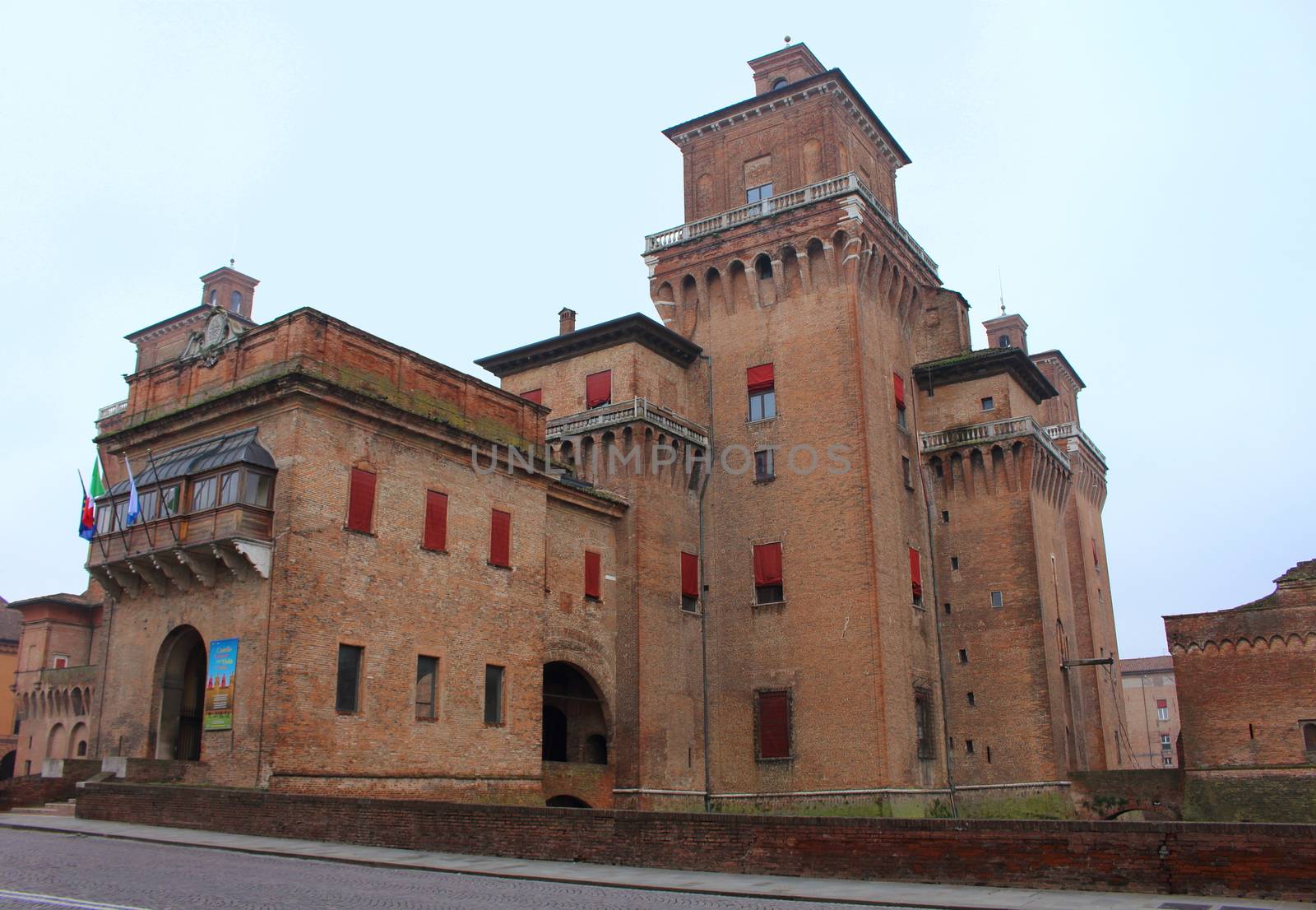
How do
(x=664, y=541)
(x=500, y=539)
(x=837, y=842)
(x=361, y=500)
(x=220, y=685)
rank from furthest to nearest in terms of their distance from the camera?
(x=664, y=541) < (x=500, y=539) < (x=361, y=500) < (x=220, y=685) < (x=837, y=842)

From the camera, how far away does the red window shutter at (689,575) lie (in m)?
38.7

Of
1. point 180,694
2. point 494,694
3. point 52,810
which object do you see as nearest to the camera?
point 52,810

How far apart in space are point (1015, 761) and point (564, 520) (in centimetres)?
1742

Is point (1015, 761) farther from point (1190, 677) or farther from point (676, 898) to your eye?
point (676, 898)

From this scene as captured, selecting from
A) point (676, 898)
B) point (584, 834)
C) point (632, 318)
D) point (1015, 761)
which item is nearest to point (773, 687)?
point (1015, 761)

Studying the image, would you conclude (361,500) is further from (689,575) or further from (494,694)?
(689,575)

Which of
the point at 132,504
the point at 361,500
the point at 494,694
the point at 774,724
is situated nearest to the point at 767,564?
the point at 774,724

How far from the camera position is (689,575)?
128 ft

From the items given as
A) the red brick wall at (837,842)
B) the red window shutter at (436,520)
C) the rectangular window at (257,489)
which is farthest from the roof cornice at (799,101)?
the red brick wall at (837,842)

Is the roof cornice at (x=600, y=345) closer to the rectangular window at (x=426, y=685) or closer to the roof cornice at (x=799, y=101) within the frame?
the roof cornice at (x=799, y=101)

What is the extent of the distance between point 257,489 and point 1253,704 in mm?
30546

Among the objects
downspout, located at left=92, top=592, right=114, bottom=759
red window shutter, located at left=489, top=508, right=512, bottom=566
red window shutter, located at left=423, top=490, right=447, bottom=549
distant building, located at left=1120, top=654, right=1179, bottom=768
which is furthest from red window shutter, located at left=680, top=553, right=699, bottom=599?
distant building, located at left=1120, top=654, right=1179, bottom=768

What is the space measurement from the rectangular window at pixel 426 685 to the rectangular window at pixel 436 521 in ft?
9.77

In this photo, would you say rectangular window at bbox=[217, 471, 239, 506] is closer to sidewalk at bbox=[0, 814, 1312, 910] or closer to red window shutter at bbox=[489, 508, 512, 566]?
red window shutter at bbox=[489, 508, 512, 566]
